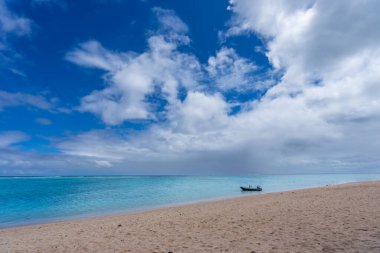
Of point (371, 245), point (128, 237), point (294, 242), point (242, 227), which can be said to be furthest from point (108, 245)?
point (371, 245)

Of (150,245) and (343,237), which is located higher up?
(343,237)

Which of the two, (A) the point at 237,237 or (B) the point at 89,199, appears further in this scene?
(B) the point at 89,199

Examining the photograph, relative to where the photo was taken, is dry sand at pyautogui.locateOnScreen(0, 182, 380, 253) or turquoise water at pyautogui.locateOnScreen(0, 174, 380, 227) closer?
dry sand at pyautogui.locateOnScreen(0, 182, 380, 253)

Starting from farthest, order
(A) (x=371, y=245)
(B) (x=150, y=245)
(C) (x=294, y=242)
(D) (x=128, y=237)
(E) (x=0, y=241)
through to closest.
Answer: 1. (E) (x=0, y=241)
2. (D) (x=128, y=237)
3. (B) (x=150, y=245)
4. (C) (x=294, y=242)
5. (A) (x=371, y=245)

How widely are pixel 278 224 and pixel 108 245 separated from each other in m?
8.44

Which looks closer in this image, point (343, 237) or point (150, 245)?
point (343, 237)

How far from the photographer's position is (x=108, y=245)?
35.5 feet

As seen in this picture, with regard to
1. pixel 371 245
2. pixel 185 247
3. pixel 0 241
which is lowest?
pixel 0 241

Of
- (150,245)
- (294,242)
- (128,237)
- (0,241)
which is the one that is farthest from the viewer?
(0,241)

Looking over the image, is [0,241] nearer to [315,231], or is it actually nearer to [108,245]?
[108,245]

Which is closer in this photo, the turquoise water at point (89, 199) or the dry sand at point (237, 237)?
the dry sand at point (237, 237)

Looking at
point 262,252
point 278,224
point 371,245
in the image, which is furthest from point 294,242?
point 278,224

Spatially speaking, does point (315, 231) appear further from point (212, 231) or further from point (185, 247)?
point (185, 247)

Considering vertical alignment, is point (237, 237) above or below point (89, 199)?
above
